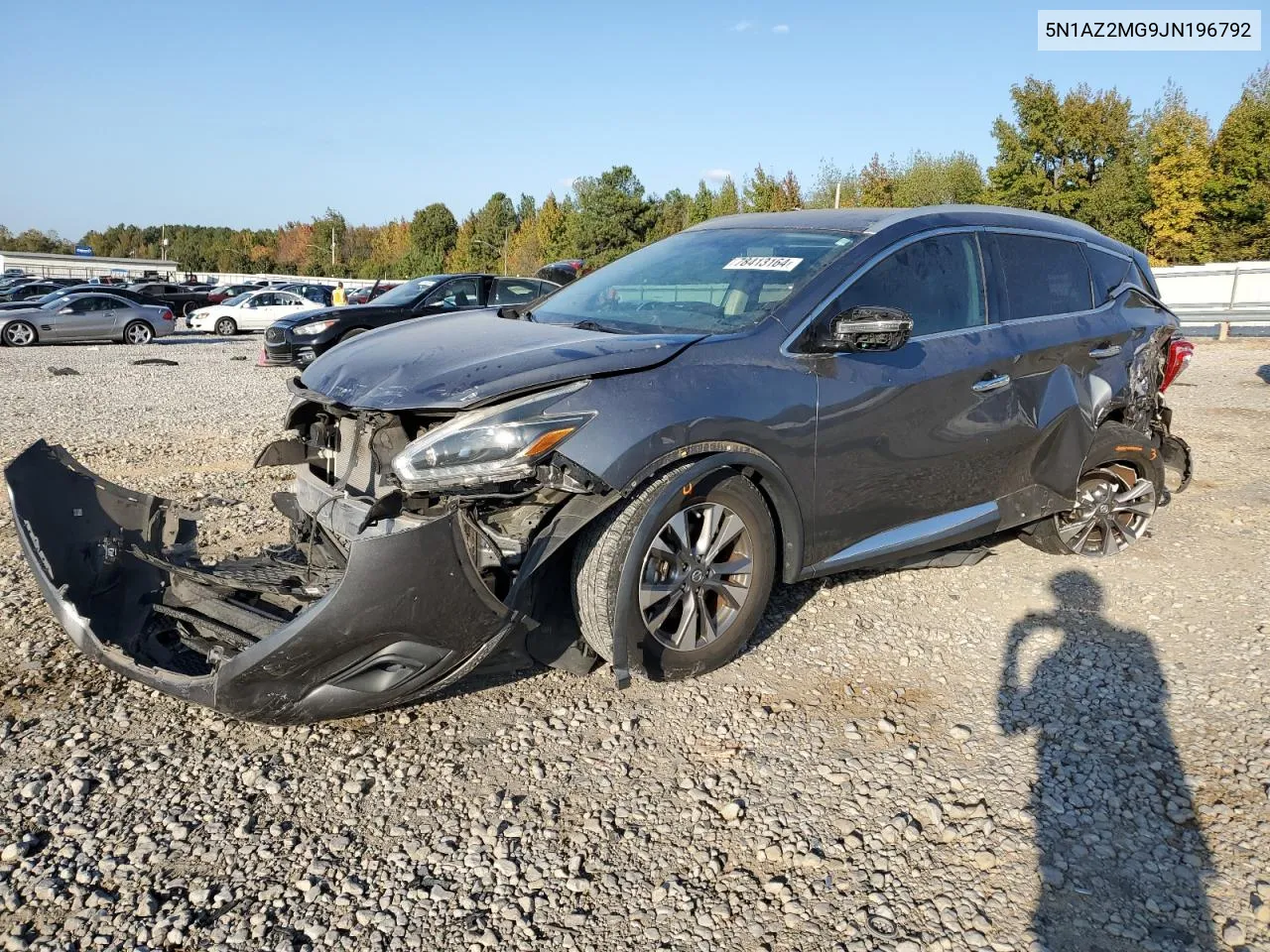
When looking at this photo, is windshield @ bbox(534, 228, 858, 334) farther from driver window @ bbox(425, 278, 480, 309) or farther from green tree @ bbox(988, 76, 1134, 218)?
green tree @ bbox(988, 76, 1134, 218)

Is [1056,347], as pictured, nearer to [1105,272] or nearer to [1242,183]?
[1105,272]

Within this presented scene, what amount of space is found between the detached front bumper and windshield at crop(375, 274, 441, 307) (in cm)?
1149

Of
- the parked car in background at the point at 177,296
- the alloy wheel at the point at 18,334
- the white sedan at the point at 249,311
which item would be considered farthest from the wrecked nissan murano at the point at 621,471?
the parked car in background at the point at 177,296

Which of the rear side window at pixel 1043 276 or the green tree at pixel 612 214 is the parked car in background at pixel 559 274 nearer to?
the rear side window at pixel 1043 276

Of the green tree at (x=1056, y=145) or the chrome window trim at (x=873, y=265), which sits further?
the green tree at (x=1056, y=145)

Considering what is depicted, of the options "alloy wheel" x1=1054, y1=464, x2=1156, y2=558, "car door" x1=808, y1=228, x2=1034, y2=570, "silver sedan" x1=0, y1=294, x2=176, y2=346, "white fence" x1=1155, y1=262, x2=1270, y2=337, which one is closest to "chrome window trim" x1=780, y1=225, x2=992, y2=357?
"car door" x1=808, y1=228, x2=1034, y2=570

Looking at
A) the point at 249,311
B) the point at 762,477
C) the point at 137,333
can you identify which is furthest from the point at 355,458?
the point at 249,311

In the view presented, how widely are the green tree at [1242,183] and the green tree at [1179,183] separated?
1.83 feet

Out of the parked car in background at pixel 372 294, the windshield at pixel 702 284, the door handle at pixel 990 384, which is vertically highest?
the parked car in background at pixel 372 294

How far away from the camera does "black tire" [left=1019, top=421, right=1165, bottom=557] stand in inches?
207

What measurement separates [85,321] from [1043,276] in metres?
23.6

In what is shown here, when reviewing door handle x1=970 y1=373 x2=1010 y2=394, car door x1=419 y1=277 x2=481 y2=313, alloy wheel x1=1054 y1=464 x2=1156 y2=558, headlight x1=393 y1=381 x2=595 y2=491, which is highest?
car door x1=419 y1=277 x2=481 y2=313

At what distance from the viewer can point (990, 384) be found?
4.54 meters

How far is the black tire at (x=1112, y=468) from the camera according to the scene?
207 inches
